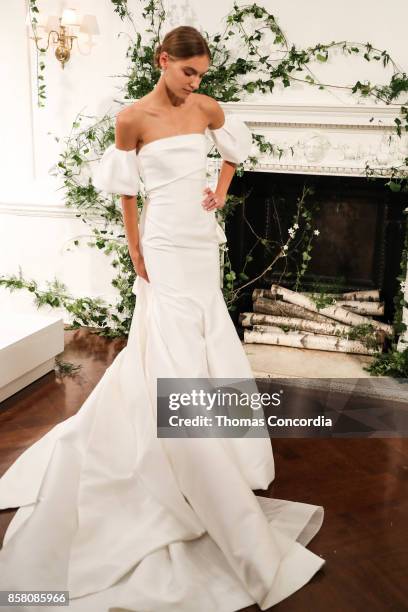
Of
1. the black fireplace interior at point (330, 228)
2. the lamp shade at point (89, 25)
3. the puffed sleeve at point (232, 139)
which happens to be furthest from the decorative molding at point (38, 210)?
the puffed sleeve at point (232, 139)

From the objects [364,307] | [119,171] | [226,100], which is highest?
[226,100]

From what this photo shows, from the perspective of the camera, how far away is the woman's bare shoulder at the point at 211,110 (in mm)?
2338

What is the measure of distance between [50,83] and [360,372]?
10.8 ft

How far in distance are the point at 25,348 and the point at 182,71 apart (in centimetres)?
213

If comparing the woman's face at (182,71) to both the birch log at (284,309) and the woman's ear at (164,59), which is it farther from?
the birch log at (284,309)

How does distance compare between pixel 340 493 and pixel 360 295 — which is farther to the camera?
pixel 360 295

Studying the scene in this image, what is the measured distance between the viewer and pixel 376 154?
13.5ft

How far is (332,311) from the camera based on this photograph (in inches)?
185

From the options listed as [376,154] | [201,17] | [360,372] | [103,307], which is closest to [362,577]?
[360,372]

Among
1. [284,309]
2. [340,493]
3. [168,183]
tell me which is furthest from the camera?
[284,309]

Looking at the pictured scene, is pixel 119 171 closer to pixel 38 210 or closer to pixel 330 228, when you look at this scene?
pixel 330 228

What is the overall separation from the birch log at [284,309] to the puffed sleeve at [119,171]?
8.93ft

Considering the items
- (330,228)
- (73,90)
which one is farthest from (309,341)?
(73,90)

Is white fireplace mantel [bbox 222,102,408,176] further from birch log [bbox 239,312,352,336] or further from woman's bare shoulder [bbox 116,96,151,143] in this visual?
woman's bare shoulder [bbox 116,96,151,143]
